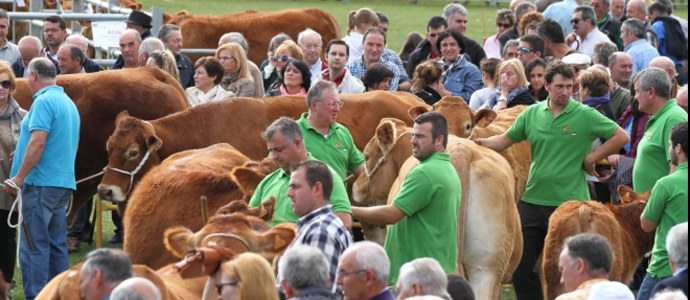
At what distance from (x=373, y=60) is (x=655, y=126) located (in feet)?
16.3

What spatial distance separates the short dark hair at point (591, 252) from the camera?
5695 mm

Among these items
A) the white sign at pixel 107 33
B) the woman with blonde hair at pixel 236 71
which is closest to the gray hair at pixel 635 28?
the woman with blonde hair at pixel 236 71

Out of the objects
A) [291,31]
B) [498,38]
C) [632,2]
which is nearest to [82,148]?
[498,38]

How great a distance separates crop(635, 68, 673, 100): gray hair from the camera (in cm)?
826

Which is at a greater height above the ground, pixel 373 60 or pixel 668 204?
pixel 668 204

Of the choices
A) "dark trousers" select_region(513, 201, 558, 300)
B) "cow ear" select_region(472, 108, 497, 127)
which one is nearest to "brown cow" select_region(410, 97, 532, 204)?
"cow ear" select_region(472, 108, 497, 127)

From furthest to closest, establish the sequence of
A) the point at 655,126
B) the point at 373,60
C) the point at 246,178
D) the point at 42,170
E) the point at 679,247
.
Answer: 1. the point at 373,60
2. the point at 42,170
3. the point at 655,126
4. the point at 246,178
5. the point at 679,247

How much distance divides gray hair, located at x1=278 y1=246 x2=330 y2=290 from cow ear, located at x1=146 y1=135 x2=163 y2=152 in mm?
4898

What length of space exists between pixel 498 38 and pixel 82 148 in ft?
22.3

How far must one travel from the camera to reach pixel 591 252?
18.7 feet

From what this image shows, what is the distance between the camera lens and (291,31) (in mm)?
20391

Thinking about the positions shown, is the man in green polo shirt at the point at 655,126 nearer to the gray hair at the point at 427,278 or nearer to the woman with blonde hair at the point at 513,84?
the woman with blonde hair at the point at 513,84

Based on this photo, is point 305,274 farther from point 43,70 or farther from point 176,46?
point 176,46

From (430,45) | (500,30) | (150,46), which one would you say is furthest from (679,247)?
(500,30)
